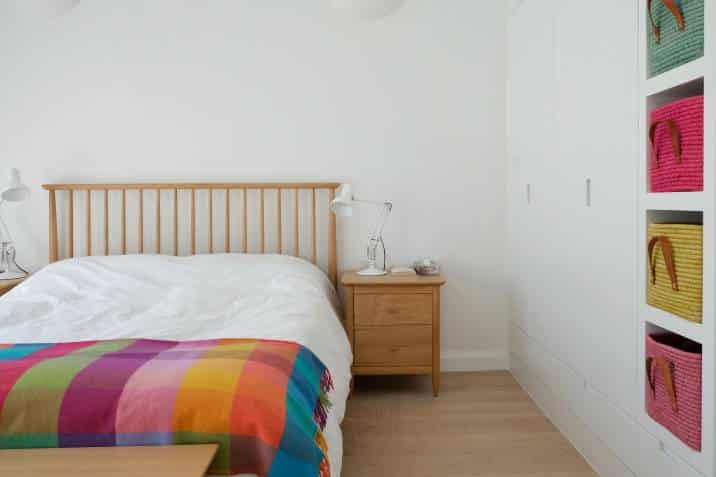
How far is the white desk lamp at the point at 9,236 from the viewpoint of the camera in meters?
2.83

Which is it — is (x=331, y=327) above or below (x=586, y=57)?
below

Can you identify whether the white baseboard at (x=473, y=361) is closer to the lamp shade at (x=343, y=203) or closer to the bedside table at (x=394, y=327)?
the bedside table at (x=394, y=327)

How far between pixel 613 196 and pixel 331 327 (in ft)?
3.81

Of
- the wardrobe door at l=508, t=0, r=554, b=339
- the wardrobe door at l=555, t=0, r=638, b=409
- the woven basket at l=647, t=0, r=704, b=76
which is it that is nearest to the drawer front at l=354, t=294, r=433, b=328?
the wardrobe door at l=508, t=0, r=554, b=339

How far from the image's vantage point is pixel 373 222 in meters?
3.12

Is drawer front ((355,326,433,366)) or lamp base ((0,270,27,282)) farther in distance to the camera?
lamp base ((0,270,27,282))

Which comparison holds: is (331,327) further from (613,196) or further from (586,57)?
(586,57)

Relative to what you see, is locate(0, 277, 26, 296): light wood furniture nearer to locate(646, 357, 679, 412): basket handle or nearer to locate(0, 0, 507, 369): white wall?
locate(0, 0, 507, 369): white wall

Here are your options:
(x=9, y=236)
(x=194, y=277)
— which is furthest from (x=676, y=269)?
(x=9, y=236)

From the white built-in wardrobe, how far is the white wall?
374mm

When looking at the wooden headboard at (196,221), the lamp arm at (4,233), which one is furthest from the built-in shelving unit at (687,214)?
the lamp arm at (4,233)

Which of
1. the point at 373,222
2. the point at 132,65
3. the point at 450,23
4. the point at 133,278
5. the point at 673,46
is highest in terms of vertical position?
the point at 450,23

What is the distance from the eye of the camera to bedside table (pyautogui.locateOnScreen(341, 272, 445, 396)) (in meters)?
2.71

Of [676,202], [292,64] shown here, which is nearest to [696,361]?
[676,202]
